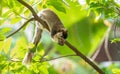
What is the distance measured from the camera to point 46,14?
86 centimetres

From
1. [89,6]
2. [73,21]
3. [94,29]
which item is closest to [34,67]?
[89,6]

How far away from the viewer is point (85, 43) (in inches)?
92.9

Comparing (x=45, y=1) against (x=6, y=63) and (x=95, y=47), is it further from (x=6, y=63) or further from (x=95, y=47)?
(x=95, y=47)

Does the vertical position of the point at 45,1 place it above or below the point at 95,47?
above

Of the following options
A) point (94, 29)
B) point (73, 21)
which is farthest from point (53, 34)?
point (94, 29)

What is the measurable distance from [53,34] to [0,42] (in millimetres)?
134

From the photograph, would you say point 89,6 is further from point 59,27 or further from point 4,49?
point 4,49

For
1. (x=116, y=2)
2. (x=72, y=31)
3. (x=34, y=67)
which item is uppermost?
(x=116, y=2)

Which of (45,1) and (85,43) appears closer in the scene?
(45,1)

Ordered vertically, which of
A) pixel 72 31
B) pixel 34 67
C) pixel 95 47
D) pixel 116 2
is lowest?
pixel 95 47

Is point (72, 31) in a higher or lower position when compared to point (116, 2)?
lower

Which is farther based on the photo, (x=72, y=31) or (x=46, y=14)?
(x=72, y=31)

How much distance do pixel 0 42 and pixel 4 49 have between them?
5 cm

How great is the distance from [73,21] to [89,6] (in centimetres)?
141
